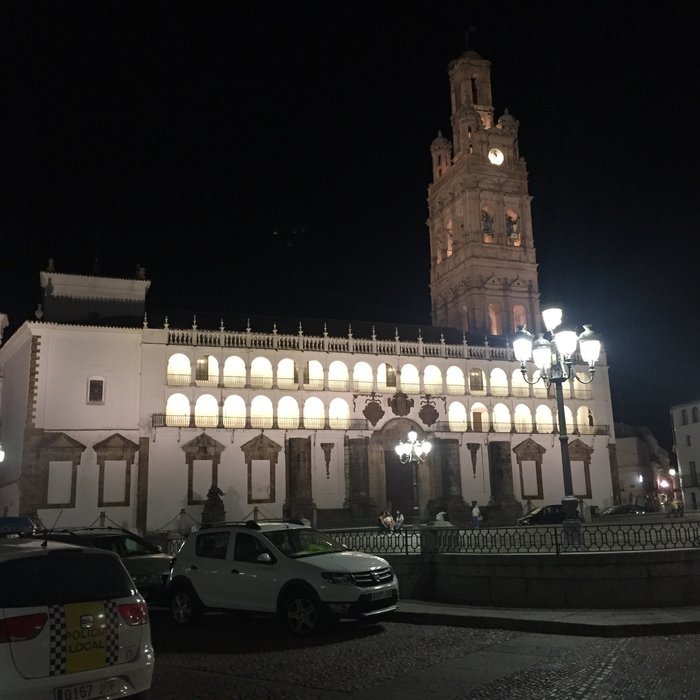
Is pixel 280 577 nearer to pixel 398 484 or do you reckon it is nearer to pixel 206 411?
pixel 206 411

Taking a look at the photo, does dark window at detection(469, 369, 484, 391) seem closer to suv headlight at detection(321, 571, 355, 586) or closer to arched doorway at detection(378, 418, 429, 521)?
arched doorway at detection(378, 418, 429, 521)

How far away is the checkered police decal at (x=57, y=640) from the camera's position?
5633 mm

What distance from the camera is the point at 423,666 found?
891 cm

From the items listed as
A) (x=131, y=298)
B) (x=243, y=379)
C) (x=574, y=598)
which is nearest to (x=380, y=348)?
(x=243, y=379)

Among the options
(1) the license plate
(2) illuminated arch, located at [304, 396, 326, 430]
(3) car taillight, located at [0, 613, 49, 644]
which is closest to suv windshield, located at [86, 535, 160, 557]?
(1) the license plate

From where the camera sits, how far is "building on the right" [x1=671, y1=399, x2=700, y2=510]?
57.1 m

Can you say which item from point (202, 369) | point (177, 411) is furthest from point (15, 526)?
point (202, 369)

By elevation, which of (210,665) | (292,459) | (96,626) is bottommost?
(210,665)

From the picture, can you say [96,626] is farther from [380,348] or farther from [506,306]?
[506,306]

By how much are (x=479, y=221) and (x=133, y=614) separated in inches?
2187

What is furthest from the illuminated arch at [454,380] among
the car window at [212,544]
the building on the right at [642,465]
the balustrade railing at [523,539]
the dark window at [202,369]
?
the car window at [212,544]

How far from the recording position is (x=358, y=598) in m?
10.9

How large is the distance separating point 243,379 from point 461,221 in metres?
26.7

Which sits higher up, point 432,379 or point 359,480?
point 432,379
